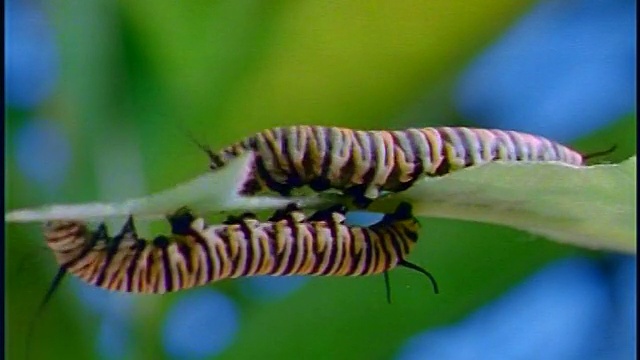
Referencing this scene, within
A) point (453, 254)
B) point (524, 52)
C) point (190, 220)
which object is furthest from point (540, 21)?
point (190, 220)

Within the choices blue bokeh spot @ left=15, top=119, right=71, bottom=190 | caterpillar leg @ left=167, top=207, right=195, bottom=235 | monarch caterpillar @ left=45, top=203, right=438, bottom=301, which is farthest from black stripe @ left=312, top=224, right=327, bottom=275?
blue bokeh spot @ left=15, top=119, right=71, bottom=190

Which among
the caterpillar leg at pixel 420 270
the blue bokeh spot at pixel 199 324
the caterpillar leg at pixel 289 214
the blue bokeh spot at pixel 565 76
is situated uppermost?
the blue bokeh spot at pixel 565 76

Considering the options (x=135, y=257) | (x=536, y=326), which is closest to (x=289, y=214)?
(x=135, y=257)

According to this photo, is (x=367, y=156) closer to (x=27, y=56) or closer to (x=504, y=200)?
(x=504, y=200)

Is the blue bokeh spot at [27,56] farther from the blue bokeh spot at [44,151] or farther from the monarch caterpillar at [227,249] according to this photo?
the monarch caterpillar at [227,249]

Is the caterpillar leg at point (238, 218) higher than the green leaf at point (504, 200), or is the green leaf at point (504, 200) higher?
the green leaf at point (504, 200)

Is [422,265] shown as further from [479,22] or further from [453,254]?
[479,22]

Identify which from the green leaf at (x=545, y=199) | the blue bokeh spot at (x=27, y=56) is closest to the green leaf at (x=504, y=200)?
the green leaf at (x=545, y=199)
